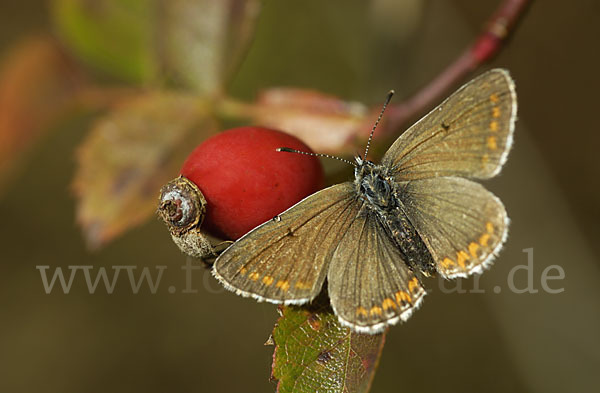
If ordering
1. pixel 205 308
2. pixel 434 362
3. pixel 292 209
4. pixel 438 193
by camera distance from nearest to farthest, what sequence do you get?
pixel 292 209, pixel 438 193, pixel 434 362, pixel 205 308

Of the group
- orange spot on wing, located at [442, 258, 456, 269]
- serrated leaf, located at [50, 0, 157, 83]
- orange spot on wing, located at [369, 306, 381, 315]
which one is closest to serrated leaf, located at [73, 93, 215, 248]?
serrated leaf, located at [50, 0, 157, 83]

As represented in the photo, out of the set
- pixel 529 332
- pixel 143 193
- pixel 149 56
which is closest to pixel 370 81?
pixel 149 56

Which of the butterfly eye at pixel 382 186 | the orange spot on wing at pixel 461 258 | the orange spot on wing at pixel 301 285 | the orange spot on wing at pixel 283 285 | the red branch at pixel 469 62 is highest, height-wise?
the red branch at pixel 469 62

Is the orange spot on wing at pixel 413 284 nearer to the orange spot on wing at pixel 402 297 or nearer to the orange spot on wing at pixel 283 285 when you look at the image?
the orange spot on wing at pixel 402 297

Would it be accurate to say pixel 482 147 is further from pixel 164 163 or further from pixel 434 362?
pixel 434 362

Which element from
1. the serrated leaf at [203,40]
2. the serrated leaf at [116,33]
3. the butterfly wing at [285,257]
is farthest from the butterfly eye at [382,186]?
the serrated leaf at [116,33]

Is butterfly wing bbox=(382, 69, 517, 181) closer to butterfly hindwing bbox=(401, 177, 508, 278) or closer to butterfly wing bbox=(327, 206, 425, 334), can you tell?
butterfly hindwing bbox=(401, 177, 508, 278)
